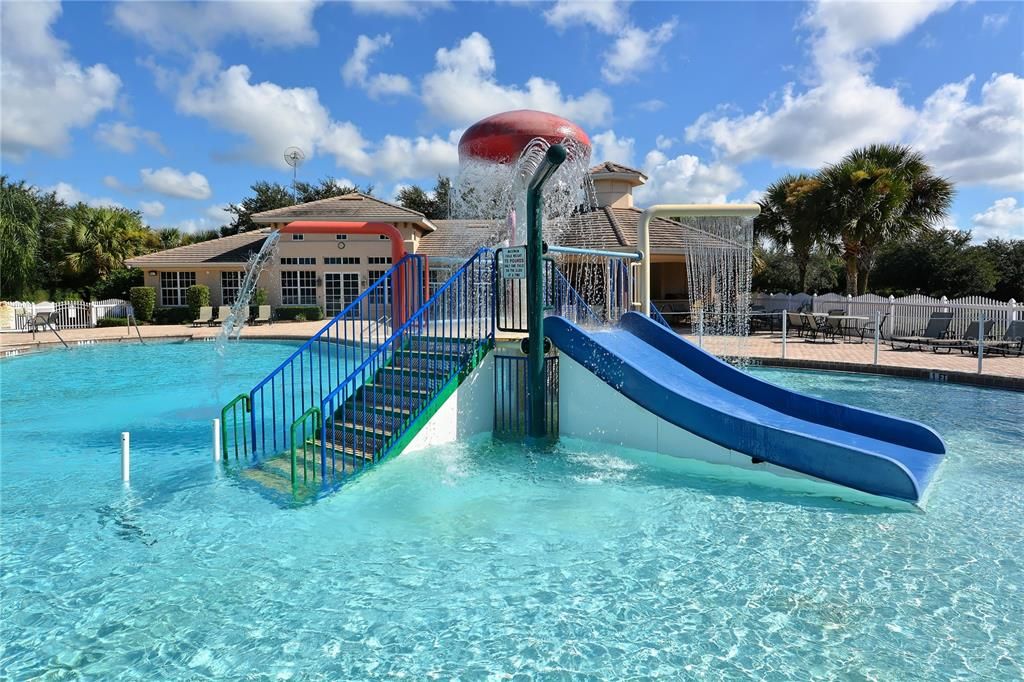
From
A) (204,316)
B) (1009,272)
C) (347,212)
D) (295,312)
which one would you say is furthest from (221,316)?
(1009,272)

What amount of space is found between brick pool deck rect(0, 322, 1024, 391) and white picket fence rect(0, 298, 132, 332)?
5.06ft

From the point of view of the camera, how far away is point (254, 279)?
2877 cm

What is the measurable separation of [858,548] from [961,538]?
36.2 inches

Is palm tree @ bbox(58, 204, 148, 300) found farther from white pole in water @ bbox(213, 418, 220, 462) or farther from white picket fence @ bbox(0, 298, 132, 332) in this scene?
white pole in water @ bbox(213, 418, 220, 462)

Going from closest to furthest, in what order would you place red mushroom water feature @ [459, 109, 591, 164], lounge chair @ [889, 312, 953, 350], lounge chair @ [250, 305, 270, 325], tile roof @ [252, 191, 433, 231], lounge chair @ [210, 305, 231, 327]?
red mushroom water feature @ [459, 109, 591, 164]
lounge chair @ [889, 312, 953, 350]
lounge chair @ [210, 305, 231, 327]
lounge chair @ [250, 305, 270, 325]
tile roof @ [252, 191, 433, 231]

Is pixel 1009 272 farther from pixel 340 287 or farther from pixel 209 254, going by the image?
pixel 209 254

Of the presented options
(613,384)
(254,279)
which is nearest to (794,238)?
(613,384)

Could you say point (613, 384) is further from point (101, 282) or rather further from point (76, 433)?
point (101, 282)

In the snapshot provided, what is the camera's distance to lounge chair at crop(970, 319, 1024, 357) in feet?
50.5

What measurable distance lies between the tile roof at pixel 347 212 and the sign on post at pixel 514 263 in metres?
21.0

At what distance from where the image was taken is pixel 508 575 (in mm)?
4445

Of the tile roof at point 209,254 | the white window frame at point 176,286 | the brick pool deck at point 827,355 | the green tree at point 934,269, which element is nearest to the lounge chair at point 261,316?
the brick pool deck at point 827,355

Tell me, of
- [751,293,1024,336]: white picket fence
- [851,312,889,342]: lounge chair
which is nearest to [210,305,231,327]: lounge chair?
[751,293,1024,336]: white picket fence

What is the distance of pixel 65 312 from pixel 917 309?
Answer: 30.7 metres
